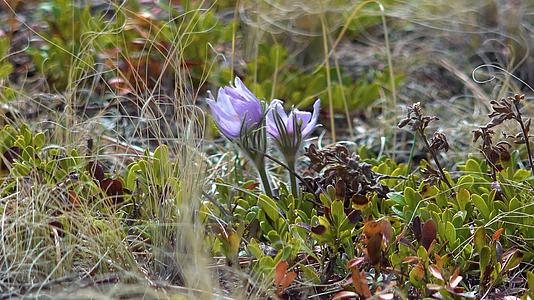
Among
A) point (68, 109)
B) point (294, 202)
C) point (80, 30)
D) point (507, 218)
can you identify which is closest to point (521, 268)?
point (507, 218)

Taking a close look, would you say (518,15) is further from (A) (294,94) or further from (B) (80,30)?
(B) (80,30)

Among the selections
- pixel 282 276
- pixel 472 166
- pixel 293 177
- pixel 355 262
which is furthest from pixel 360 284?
pixel 472 166

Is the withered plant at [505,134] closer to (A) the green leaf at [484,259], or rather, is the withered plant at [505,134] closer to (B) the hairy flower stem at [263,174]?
(A) the green leaf at [484,259]

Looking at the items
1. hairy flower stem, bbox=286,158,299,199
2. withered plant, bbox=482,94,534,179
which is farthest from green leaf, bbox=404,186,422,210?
hairy flower stem, bbox=286,158,299,199

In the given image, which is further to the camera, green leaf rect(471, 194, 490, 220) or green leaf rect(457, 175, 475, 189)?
green leaf rect(457, 175, 475, 189)

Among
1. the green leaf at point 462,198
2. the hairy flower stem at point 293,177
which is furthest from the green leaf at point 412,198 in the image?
the hairy flower stem at point 293,177

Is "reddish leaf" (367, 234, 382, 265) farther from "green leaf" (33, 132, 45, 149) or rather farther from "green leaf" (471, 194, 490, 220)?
"green leaf" (33, 132, 45, 149)

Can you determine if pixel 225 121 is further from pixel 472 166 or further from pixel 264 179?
pixel 472 166
